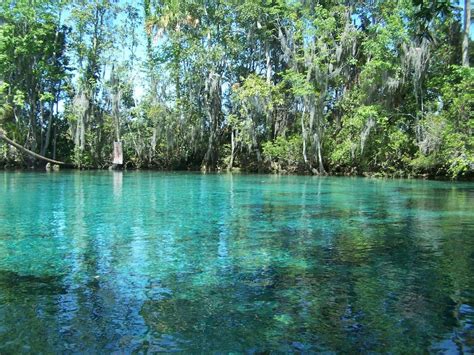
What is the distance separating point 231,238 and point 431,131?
72.0 feet

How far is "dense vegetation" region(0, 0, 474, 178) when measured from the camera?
2975 centimetres

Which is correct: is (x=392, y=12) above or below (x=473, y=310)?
above

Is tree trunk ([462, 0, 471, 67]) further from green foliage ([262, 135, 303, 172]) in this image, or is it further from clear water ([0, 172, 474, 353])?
clear water ([0, 172, 474, 353])

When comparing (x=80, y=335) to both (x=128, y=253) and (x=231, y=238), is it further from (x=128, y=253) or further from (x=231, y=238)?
(x=231, y=238)

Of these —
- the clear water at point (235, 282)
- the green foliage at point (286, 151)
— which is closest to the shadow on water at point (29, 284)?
the clear water at point (235, 282)

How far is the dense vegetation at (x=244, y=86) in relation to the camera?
29.8 metres

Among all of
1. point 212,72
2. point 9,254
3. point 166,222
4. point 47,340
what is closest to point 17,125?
point 212,72

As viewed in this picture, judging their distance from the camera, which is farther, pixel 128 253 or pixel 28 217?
pixel 28 217

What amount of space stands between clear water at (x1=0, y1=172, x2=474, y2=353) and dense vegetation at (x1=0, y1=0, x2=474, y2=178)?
19319mm

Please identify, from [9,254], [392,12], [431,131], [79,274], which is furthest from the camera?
[392,12]

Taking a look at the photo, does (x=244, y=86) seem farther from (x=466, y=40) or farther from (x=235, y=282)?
(x=235, y=282)

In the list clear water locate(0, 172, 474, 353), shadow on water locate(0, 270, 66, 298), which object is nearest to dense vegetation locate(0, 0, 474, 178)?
clear water locate(0, 172, 474, 353)

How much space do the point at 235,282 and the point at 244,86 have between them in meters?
29.3

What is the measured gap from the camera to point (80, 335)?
14.0ft
